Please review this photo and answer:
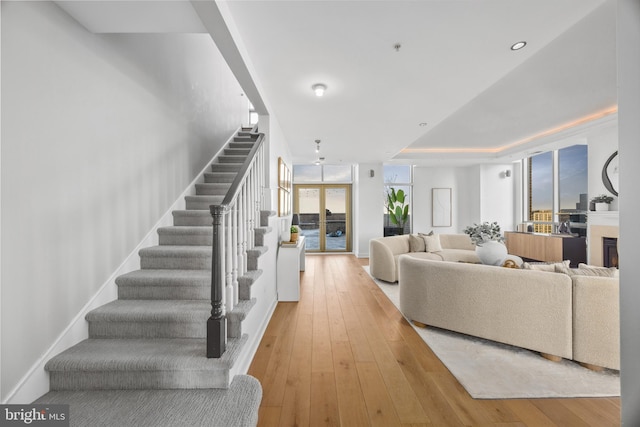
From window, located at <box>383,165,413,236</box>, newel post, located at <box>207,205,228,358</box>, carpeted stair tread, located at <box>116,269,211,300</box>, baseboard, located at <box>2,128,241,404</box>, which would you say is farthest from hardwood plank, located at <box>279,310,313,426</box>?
window, located at <box>383,165,413,236</box>

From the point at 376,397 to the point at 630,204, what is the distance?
1.74m

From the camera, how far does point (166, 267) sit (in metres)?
2.53

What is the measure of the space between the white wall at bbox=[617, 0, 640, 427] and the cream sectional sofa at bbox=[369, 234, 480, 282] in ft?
12.9

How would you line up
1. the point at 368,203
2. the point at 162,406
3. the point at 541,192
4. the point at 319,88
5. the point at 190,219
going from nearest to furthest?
the point at 162,406 < the point at 319,88 < the point at 190,219 < the point at 541,192 < the point at 368,203

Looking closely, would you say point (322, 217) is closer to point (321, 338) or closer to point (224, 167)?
point (224, 167)

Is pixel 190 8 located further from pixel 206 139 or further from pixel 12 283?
pixel 206 139

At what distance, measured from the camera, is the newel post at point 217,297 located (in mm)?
1703

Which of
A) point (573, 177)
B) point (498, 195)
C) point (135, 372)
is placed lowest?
point (135, 372)

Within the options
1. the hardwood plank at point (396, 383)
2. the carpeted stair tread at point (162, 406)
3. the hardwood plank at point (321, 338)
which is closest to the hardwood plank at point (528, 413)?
the hardwood plank at point (396, 383)

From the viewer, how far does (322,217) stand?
802 centimetres

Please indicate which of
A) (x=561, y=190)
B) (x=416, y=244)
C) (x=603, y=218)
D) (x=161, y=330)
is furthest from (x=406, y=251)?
(x=161, y=330)

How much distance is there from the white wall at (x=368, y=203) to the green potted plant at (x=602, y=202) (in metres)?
4.16

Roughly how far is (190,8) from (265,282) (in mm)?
2454

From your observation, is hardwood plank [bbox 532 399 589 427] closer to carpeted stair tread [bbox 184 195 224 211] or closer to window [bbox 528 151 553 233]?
carpeted stair tread [bbox 184 195 224 211]
